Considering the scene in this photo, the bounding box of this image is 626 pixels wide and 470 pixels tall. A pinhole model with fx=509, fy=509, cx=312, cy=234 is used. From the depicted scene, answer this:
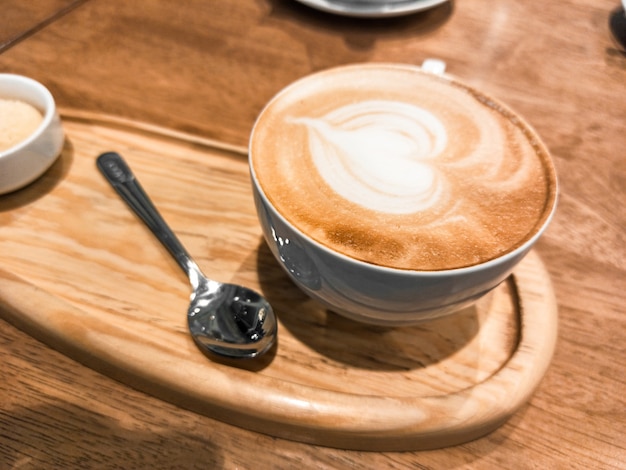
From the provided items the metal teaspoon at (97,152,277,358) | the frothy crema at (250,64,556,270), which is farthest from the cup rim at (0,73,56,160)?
the frothy crema at (250,64,556,270)

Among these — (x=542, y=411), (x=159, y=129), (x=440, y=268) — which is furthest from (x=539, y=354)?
(x=159, y=129)

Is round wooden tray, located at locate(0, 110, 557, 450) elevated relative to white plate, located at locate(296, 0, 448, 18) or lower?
lower

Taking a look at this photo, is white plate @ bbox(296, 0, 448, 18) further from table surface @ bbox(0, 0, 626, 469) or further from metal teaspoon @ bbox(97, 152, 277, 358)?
metal teaspoon @ bbox(97, 152, 277, 358)

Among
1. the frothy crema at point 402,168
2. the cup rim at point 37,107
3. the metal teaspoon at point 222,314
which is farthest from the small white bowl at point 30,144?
the frothy crema at point 402,168

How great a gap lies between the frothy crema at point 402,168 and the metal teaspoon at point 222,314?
16 centimetres

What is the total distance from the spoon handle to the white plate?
56 cm

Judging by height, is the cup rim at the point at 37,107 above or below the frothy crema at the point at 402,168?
below

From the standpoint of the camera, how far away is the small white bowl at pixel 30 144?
66 centimetres

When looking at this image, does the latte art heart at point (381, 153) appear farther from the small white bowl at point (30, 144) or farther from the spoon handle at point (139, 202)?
the small white bowl at point (30, 144)

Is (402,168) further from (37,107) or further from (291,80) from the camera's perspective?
(37,107)

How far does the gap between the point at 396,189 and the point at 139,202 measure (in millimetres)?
365

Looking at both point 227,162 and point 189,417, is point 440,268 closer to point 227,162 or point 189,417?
point 189,417

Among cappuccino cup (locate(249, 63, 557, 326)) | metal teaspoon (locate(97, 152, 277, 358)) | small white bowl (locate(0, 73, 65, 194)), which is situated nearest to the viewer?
cappuccino cup (locate(249, 63, 557, 326))

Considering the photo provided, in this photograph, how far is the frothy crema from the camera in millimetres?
468
